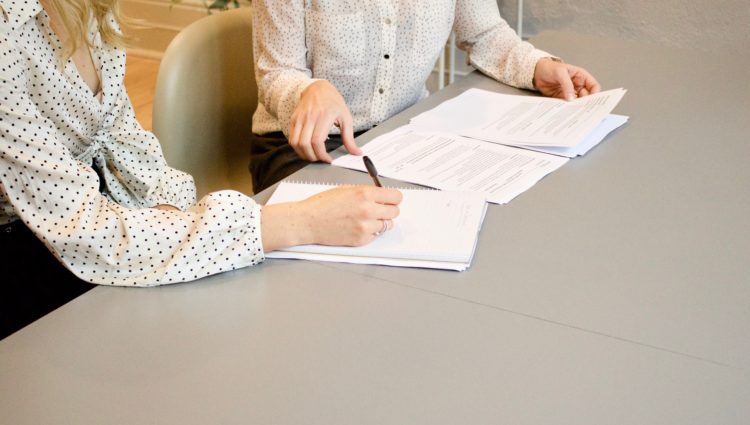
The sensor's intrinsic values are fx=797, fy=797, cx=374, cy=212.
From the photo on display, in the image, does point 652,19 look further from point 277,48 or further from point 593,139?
point 277,48

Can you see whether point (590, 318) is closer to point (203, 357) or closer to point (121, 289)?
point (203, 357)

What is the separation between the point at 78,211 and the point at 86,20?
13.2 inches

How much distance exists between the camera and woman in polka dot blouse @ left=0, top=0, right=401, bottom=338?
3.27ft

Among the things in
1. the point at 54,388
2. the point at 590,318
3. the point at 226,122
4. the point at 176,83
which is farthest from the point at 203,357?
the point at 226,122

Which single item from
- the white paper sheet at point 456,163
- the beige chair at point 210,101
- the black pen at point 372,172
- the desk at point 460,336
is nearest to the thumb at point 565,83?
the white paper sheet at point 456,163

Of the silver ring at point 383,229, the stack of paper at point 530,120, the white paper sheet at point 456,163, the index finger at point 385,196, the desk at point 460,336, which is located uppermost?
the index finger at point 385,196

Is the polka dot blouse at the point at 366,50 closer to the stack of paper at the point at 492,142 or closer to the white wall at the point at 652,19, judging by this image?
the stack of paper at the point at 492,142

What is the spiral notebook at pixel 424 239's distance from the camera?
3.34 ft

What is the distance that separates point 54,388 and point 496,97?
105 centimetres

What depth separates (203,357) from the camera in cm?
85

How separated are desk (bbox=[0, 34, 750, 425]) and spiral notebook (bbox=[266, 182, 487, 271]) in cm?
2

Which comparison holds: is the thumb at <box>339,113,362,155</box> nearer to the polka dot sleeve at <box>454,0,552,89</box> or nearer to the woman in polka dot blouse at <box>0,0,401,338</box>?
the woman in polka dot blouse at <box>0,0,401,338</box>

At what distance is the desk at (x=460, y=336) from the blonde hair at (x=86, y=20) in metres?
0.40

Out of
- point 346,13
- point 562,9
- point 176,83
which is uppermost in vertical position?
point 346,13
